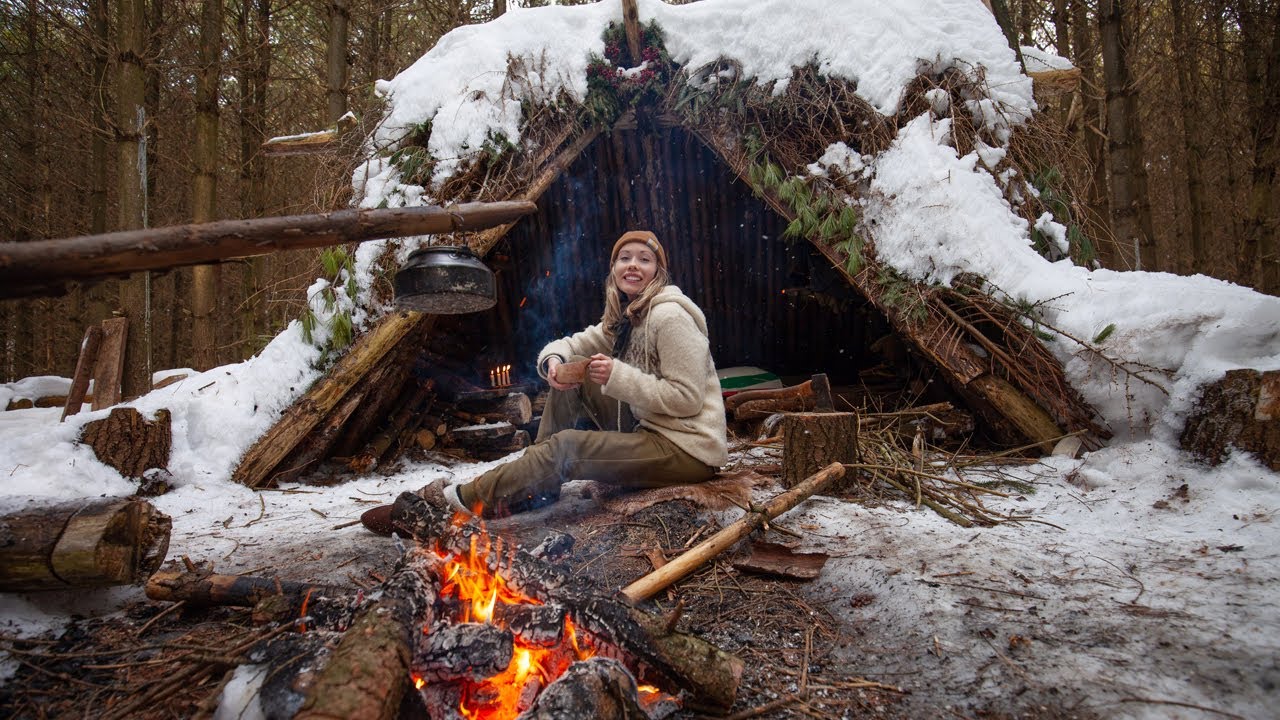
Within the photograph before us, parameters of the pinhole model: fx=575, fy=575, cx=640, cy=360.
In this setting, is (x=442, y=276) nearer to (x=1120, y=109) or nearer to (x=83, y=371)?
(x=83, y=371)

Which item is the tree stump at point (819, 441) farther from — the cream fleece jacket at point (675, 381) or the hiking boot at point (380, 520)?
the hiking boot at point (380, 520)

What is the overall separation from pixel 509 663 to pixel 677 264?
18.3 ft

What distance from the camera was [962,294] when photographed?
3.79m

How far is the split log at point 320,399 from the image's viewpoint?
12.4ft

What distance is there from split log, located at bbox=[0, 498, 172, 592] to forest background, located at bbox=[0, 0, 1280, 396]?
7.86 feet

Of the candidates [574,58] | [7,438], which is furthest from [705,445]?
[7,438]

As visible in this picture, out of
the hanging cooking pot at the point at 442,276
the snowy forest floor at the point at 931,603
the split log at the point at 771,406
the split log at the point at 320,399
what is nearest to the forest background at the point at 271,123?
the split log at the point at 320,399

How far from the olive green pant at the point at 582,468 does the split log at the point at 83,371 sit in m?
3.81

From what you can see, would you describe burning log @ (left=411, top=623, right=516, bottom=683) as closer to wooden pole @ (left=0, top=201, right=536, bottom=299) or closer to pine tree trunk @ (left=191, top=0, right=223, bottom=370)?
Result: wooden pole @ (left=0, top=201, right=536, bottom=299)

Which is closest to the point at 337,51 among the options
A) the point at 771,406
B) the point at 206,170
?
the point at 206,170

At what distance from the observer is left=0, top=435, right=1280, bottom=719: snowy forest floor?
1484 millimetres

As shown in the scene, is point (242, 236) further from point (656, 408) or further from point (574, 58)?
point (574, 58)

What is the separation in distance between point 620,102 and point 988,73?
2829mm

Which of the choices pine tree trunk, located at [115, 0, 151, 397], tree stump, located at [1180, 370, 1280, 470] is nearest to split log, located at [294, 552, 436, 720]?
tree stump, located at [1180, 370, 1280, 470]
